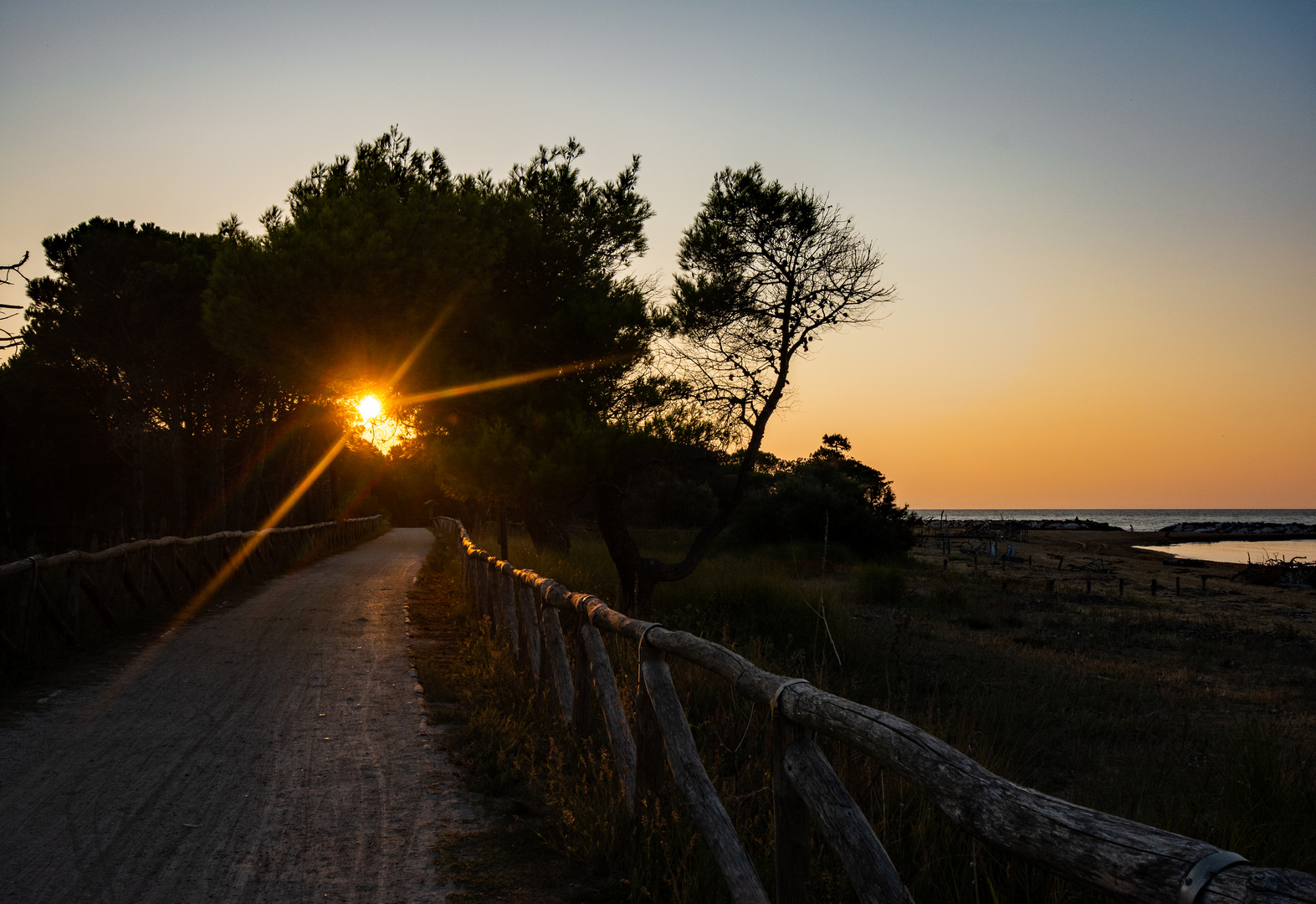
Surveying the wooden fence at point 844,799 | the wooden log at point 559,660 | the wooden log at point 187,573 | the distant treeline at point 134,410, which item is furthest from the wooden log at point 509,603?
the distant treeline at point 134,410

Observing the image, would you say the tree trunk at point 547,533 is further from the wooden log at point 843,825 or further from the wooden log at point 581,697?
the wooden log at point 843,825

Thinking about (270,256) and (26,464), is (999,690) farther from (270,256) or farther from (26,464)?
(26,464)

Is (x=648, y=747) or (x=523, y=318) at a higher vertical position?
(x=523, y=318)

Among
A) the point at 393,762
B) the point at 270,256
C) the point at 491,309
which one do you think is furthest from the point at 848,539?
the point at 393,762

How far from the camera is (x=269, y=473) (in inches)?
1299

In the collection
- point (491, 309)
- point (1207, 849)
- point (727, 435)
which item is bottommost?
point (1207, 849)

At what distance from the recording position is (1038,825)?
185 centimetres

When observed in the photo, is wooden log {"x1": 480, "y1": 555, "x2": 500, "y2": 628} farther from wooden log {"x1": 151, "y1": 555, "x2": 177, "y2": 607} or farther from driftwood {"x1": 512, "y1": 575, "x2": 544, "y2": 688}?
wooden log {"x1": 151, "y1": 555, "x2": 177, "y2": 607}

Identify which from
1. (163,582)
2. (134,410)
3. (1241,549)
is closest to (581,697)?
(163,582)

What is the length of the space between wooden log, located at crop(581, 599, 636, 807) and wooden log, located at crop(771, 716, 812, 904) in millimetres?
1492

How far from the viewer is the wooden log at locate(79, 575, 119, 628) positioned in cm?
1005

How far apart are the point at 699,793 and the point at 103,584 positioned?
1062 centimetres

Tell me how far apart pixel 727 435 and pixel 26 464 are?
96.5ft

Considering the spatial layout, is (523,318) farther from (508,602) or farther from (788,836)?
(788,836)
